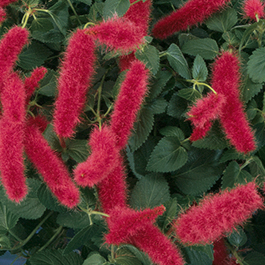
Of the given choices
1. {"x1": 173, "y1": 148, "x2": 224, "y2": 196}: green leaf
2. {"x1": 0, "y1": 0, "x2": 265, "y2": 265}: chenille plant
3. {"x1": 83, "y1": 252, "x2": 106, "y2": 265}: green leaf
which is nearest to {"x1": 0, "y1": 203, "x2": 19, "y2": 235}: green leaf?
{"x1": 0, "y1": 0, "x2": 265, "y2": 265}: chenille plant

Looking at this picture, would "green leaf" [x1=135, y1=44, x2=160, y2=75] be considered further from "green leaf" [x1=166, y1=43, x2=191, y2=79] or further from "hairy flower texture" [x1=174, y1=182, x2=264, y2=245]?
"hairy flower texture" [x1=174, y1=182, x2=264, y2=245]

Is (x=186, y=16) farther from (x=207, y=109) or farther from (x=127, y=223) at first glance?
(x=127, y=223)

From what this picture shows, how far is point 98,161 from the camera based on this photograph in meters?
0.31

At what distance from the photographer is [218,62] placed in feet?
1.30

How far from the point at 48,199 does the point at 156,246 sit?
5.4 inches

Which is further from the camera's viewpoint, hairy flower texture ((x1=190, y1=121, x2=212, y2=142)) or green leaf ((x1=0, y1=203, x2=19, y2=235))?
green leaf ((x1=0, y1=203, x2=19, y2=235))

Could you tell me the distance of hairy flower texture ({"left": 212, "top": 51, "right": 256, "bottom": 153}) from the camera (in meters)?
0.36

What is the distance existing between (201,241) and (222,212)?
5 centimetres

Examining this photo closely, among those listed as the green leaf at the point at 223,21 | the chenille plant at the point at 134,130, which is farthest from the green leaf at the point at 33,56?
the green leaf at the point at 223,21

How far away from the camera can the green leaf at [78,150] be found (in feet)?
1.26

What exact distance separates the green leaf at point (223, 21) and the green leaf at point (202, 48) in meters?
0.02

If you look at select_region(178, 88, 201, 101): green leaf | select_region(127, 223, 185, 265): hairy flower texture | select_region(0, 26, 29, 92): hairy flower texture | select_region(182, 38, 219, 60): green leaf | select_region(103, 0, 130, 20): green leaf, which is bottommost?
select_region(127, 223, 185, 265): hairy flower texture

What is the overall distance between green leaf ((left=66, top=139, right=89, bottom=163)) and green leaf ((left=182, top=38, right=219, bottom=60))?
172 millimetres

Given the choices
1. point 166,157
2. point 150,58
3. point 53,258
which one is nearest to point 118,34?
point 150,58
